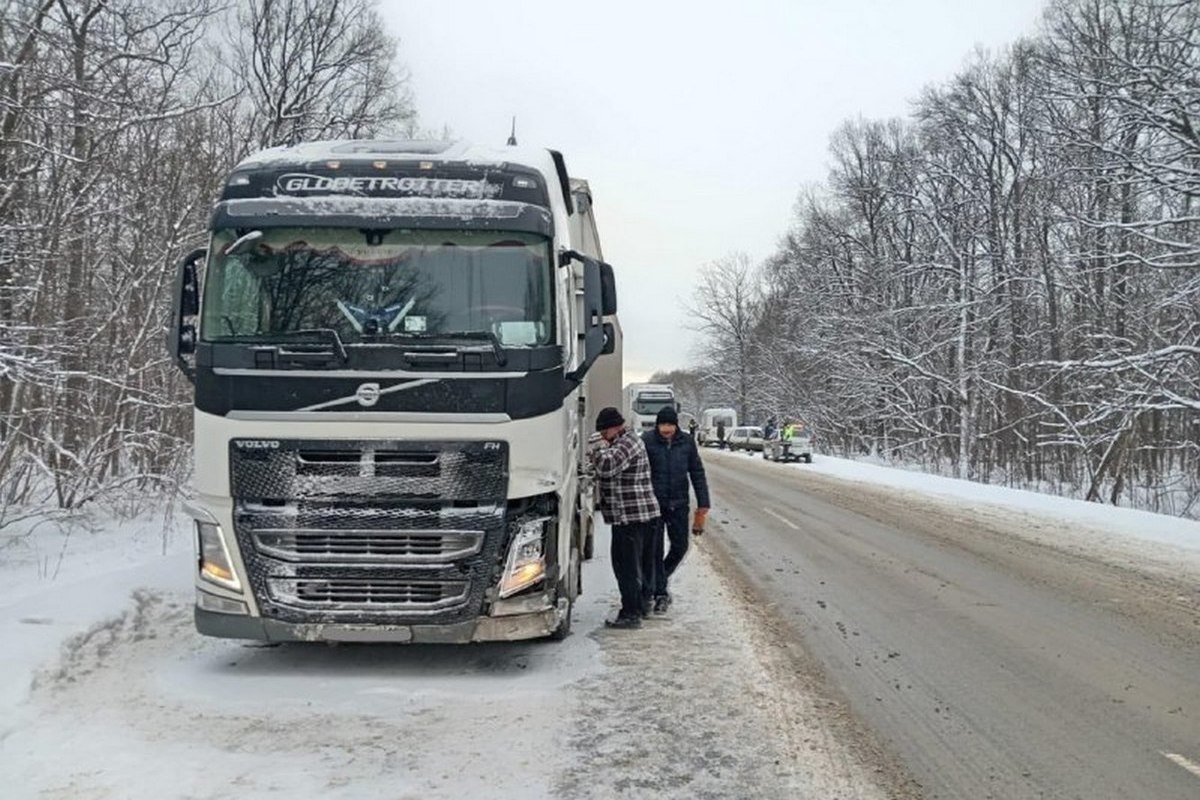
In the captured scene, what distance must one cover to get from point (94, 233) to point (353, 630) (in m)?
6.97

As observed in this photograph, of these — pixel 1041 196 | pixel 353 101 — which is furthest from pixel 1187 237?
pixel 353 101

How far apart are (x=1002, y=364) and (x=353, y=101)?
22493 millimetres

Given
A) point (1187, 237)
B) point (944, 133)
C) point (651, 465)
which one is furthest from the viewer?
point (944, 133)

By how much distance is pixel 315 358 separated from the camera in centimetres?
571

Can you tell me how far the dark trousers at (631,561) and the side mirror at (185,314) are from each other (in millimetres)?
3470

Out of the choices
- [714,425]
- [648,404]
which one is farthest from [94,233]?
[714,425]

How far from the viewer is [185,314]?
627 cm

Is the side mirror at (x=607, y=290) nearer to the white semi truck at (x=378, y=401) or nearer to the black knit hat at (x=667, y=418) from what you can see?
the white semi truck at (x=378, y=401)

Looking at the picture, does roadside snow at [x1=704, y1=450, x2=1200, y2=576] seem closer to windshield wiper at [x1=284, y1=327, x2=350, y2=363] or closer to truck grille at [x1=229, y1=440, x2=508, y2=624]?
truck grille at [x1=229, y1=440, x2=508, y2=624]

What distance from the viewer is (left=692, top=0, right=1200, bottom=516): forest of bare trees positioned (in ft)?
54.3

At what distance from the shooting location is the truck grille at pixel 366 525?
5680mm

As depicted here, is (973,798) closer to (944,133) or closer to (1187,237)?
(1187,237)

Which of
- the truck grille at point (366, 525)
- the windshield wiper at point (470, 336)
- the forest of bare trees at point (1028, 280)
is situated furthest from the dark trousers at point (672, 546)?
the forest of bare trees at point (1028, 280)

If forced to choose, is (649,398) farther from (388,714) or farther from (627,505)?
(388,714)
